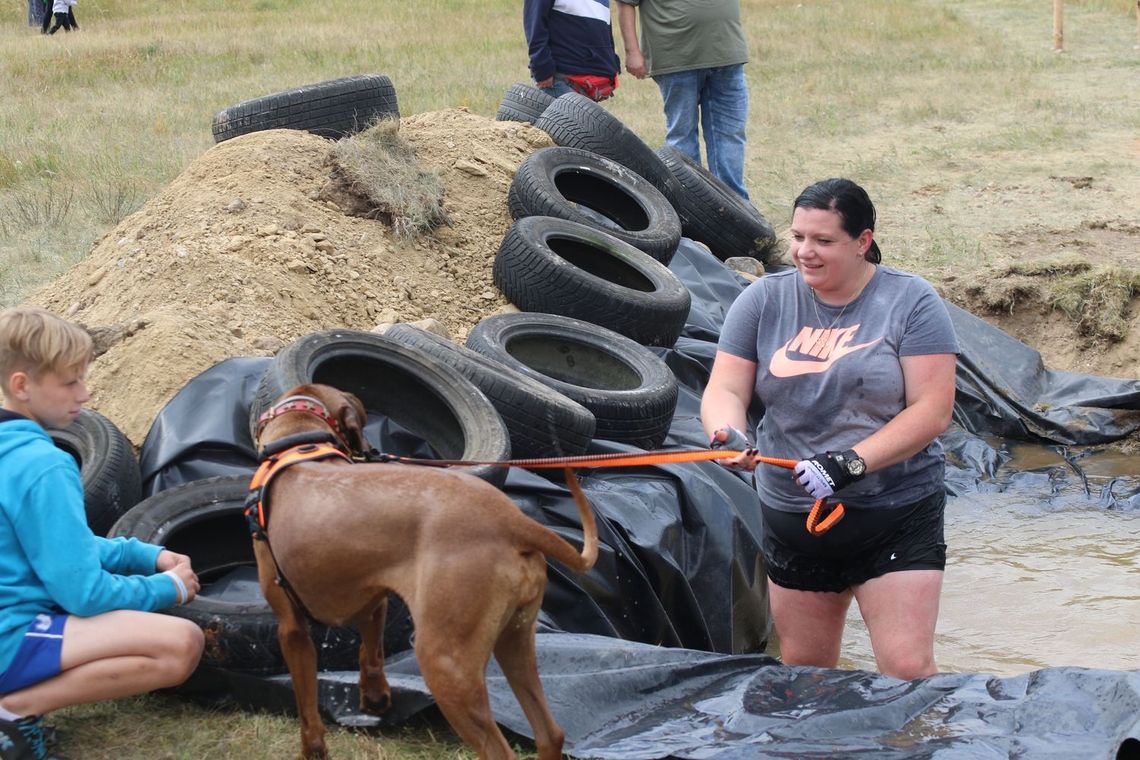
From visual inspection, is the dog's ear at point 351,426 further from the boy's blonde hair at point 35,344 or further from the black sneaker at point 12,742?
the black sneaker at point 12,742

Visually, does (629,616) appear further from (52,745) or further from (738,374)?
(52,745)

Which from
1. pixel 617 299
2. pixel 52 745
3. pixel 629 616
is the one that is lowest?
pixel 629 616

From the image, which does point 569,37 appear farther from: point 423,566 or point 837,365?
point 423,566

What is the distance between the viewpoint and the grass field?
33.2 feet

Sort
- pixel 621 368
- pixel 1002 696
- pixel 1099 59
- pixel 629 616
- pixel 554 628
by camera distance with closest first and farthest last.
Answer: pixel 1002 696
pixel 554 628
pixel 629 616
pixel 621 368
pixel 1099 59

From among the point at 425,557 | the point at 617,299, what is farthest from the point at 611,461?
the point at 617,299

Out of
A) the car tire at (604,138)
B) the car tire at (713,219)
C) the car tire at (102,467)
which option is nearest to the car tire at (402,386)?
the car tire at (102,467)

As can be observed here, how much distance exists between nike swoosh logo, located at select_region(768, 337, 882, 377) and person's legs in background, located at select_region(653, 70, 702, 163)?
6.80 meters

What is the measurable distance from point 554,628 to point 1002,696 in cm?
172

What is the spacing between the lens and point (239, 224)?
7.64 meters

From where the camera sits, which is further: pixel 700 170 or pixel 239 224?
pixel 700 170

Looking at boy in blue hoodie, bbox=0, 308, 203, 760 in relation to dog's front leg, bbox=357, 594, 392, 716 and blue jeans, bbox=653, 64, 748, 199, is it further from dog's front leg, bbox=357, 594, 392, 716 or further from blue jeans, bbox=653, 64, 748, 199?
blue jeans, bbox=653, 64, 748, 199

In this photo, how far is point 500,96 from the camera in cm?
1719

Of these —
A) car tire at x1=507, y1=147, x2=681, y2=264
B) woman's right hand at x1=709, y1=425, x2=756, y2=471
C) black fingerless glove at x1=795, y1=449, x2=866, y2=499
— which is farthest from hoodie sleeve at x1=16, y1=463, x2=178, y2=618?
car tire at x1=507, y1=147, x2=681, y2=264
